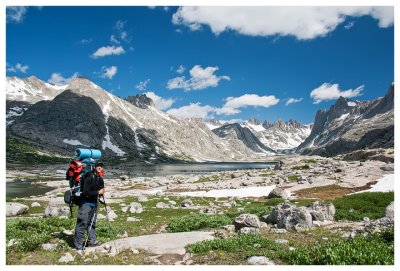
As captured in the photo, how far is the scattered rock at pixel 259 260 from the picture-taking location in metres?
11.7

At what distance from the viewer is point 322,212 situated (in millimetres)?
22109

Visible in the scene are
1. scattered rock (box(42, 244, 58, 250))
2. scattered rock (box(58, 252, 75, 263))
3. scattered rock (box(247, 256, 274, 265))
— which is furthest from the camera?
scattered rock (box(42, 244, 58, 250))

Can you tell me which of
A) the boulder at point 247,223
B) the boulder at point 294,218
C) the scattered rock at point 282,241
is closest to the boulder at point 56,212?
the boulder at point 247,223

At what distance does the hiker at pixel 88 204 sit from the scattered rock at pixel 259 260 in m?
7.31

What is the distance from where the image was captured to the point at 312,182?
5444 centimetres

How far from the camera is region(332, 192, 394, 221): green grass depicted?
938 inches

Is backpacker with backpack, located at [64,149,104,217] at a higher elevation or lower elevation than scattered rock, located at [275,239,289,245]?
higher

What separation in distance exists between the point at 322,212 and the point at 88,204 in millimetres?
14770

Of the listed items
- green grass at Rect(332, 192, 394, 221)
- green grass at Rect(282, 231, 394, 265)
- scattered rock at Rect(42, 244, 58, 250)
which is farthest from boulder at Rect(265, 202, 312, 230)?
scattered rock at Rect(42, 244, 58, 250)

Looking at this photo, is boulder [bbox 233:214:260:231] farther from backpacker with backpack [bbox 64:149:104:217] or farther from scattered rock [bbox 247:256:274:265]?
backpacker with backpack [bbox 64:149:104:217]

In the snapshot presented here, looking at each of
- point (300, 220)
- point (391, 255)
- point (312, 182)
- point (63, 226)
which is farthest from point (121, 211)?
point (312, 182)

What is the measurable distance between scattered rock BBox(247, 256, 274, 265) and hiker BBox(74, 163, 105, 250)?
24.0 feet

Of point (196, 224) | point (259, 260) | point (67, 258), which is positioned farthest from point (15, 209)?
point (259, 260)
